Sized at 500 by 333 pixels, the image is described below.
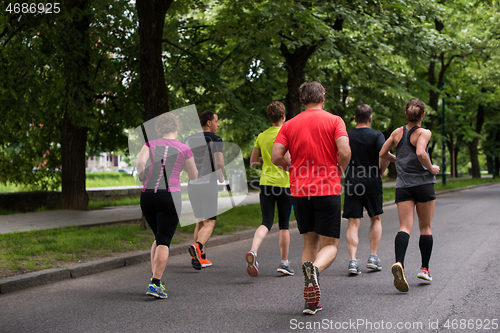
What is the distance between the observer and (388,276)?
5.50 metres

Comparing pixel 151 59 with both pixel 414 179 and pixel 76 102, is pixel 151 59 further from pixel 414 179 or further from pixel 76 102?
pixel 414 179

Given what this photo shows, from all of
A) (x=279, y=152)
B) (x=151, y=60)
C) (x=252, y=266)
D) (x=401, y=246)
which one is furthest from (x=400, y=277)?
(x=151, y=60)

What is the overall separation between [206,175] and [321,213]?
2418mm

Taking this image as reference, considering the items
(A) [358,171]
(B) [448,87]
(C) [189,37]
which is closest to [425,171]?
(A) [358,171]

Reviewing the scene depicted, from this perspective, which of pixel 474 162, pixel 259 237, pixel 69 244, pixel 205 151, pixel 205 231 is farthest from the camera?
pixel 474 162

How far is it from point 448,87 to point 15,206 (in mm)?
23618

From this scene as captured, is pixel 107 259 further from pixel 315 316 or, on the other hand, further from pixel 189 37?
pixel 189 37

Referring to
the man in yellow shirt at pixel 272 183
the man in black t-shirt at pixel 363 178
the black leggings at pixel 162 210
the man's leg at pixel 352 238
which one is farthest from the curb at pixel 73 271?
the man in black t-shirt at pixel 363 178

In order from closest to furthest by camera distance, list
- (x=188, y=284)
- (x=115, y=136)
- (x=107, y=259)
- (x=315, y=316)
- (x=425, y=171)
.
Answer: (x=315, y=316), (x=425, y=171), (x=188, y=284), (x=107, y=259), (x=115, y=136)

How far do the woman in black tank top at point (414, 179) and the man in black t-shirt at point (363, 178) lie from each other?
23.1 inches

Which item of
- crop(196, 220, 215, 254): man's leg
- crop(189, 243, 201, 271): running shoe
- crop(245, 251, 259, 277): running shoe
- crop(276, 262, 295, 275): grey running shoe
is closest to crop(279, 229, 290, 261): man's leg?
crop(276, 262, 295, 275): grey running shoe

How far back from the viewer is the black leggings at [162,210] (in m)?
4.68

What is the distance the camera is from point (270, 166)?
5.69m

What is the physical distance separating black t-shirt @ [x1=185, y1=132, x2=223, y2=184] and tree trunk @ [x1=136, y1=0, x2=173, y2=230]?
3.40 meters
